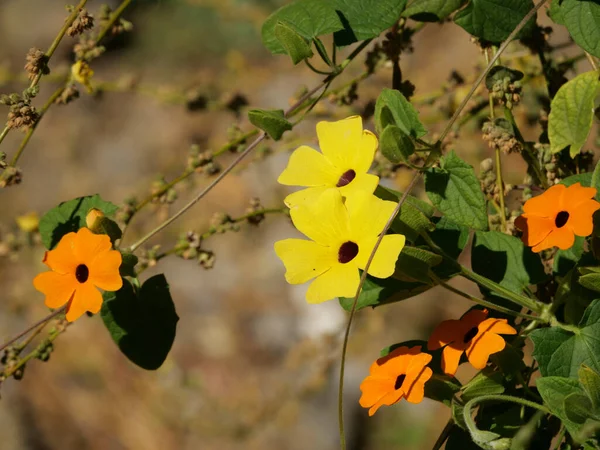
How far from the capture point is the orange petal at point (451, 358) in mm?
648

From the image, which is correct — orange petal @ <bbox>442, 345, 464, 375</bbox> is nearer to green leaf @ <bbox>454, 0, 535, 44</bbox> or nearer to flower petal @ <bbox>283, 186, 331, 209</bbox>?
flower petal @ <bbox>283, 186, 331, 209</bbox>

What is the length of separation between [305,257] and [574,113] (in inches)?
12.1

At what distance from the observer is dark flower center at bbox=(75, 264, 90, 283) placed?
2.19 feet

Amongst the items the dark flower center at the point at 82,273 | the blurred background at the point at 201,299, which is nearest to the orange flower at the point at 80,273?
the dark flower center at the point at 82,273

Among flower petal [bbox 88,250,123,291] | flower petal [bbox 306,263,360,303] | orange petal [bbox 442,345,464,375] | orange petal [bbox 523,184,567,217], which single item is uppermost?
flower petal [bbox 88,250,123,291]

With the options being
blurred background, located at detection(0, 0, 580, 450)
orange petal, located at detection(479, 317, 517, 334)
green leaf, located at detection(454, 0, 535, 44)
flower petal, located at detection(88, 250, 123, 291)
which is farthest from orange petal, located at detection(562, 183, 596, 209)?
blurred background, located at detection(0, 0, 580, 450)

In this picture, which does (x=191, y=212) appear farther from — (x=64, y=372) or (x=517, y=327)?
(x=517, y=327)

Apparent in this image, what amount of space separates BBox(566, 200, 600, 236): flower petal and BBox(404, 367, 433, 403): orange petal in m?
0.16

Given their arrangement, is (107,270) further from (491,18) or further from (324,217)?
(491,18)

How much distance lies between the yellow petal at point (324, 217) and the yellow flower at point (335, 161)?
0.02 metres

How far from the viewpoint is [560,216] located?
24.7 inches

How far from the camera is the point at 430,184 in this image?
0.65 meters

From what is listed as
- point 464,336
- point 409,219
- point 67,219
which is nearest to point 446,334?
point 464,336

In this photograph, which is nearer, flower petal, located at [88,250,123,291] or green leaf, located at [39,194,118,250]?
flower petal, located at [88,250,123,291]
